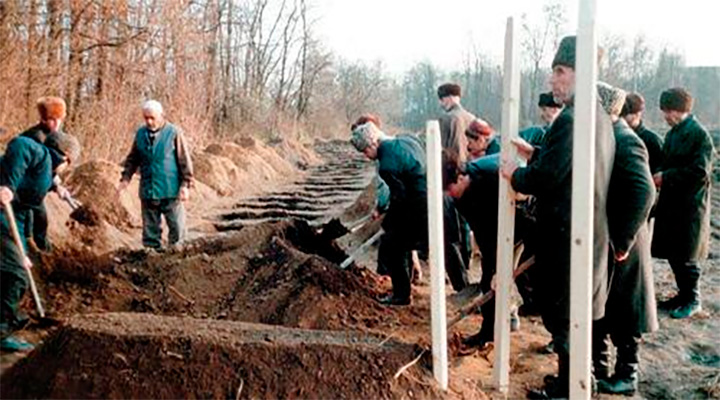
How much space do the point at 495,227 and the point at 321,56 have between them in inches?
1350

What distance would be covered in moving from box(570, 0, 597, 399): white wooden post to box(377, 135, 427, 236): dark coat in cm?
233

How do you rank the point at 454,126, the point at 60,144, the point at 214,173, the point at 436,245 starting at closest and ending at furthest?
the point at 436,245
the point at 60,144
the point at 454,126
the point at 214,173

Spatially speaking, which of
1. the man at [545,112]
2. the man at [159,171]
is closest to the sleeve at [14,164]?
the man at [159,171]

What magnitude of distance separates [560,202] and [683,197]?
8.88ft

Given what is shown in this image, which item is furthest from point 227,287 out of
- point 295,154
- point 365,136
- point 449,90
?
point 295,154

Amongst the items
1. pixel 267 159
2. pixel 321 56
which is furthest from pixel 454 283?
pixel 321 56

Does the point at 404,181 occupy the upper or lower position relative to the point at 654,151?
lower

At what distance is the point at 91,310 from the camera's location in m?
4.77

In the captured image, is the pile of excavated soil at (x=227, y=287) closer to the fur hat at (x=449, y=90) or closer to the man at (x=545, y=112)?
the man at (x=545, y=112)

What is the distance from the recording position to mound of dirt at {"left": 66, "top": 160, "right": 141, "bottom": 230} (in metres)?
6.63

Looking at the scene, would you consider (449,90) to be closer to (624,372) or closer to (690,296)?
(690,296)

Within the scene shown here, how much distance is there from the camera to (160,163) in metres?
6.06

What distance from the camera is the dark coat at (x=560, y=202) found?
128 inches

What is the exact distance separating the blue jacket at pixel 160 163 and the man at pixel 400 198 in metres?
1.78
